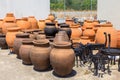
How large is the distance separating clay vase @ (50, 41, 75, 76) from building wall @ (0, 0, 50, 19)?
599 centimetres

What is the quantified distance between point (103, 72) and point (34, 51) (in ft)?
5.36

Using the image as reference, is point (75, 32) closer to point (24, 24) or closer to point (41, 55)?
point (24, 24)

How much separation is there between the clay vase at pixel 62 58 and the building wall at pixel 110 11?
4.00 metres

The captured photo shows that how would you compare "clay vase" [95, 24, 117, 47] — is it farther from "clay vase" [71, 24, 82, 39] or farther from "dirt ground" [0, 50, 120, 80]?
"clay vase" [71, 24, 82, 39]

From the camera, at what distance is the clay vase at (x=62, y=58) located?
4184 millimetres

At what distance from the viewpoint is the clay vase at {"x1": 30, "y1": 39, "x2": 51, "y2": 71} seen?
4.54m

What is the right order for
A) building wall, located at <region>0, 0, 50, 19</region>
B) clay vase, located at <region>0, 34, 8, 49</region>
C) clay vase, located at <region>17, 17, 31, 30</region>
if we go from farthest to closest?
building wall, located at <region>0, 0, 50, 19</region> → clay vase, located at <region>17, 17, 31, 30</region> → clay vase, located at <region>0, 34, 8, 49</region>

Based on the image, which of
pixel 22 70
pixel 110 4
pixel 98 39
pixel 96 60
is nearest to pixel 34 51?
pixel 22 70

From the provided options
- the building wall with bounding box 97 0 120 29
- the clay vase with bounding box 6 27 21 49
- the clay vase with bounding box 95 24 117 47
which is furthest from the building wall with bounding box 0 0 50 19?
the clay vase with bounding box 95 24 117 47

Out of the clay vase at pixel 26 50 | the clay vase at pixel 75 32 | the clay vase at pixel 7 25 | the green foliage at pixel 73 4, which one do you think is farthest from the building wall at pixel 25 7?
the green foliage at pixel 73 4

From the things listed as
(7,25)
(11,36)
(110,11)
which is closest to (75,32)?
(110,11)

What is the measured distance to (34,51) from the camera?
4609 mm

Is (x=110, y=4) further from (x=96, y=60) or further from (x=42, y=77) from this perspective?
(x=42, y=77)

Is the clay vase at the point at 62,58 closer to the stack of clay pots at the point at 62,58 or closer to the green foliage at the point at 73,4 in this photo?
the stack of clay pots at the point at 62,58
